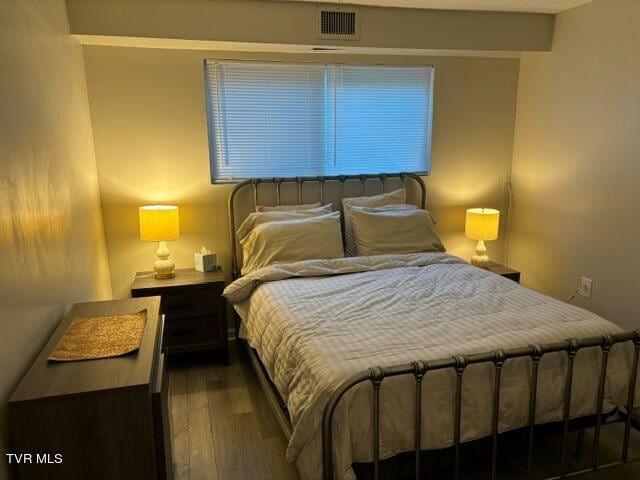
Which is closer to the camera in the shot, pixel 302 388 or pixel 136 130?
pixel 302 388

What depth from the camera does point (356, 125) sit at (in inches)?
142

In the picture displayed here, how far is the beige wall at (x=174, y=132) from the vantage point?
310cm

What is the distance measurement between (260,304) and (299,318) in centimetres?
46

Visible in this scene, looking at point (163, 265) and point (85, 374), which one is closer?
point (85, 374)

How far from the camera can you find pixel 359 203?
347cm

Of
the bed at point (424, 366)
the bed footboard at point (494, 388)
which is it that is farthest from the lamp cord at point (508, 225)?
the bed footboard at point (494, 388)

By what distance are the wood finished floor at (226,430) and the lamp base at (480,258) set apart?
150 centimetres

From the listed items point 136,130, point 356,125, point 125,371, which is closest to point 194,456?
point 125,371

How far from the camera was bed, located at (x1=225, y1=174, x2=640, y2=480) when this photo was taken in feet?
5.31

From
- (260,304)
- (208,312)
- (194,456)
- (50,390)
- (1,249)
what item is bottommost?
(194,456)

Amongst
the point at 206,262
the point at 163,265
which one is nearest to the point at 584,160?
the point at 206,262

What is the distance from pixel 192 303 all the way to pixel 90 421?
166 cm

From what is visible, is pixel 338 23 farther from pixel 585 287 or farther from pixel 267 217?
pixel 585 287

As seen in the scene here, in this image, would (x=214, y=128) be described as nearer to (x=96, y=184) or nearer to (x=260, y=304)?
(x=96, y=184)
